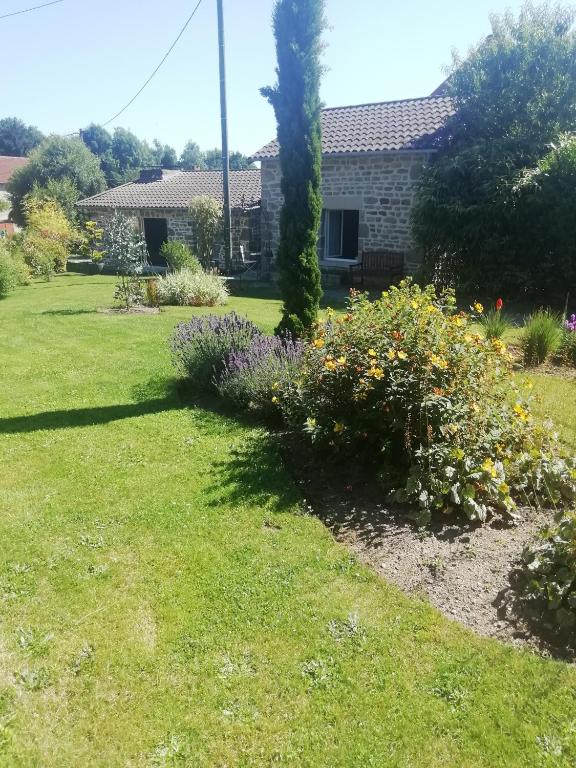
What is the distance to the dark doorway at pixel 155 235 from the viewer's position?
22.9 metres

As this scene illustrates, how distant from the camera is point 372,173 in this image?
1502 cm

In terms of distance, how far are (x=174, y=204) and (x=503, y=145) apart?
44.1 ft

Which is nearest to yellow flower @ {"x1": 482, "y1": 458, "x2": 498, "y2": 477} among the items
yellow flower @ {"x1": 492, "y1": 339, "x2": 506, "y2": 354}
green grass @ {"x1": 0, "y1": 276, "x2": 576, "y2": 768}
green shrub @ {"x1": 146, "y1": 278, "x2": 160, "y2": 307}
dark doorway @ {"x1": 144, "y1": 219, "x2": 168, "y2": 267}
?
green grass @ {"x1": 0, "y1": 276, "x2": 576, "y2": 768}

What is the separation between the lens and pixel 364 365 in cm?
424

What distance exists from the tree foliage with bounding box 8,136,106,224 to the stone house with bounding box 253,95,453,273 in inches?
744

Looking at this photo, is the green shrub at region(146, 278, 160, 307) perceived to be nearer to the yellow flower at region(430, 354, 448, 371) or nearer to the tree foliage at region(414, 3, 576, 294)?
the tree foliage at region(414, 3, 576, 294)

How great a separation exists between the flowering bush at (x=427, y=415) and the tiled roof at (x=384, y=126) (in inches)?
440

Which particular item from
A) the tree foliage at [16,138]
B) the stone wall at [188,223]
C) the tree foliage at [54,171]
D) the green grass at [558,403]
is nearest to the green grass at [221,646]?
the green grass at [558,403]

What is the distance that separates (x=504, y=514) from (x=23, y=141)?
3248 inches

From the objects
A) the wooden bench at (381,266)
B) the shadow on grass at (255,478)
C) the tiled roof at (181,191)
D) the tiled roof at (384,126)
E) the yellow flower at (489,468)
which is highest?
the tiled roof at (384,126)

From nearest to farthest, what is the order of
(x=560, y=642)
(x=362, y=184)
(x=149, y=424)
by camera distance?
(x=560, y=642)
(x=149, y=424)
(x=362, y=184)

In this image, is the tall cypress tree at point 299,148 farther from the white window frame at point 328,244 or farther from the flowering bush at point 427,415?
the white window frame at point 328,244

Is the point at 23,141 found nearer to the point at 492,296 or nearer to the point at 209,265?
the point at 209,265

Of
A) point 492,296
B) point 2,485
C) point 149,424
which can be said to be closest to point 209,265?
point 492,296
